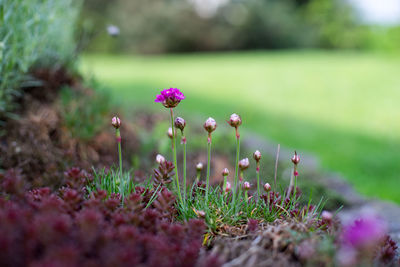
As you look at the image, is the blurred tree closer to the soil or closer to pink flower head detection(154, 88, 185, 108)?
the soil

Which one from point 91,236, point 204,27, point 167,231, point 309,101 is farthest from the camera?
point 204,27

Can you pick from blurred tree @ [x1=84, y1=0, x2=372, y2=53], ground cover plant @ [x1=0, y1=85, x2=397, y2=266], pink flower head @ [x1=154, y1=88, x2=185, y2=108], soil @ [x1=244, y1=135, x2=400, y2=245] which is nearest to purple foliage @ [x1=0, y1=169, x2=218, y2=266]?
ground cover plant @ [x1=0, y1=85, x2=397, y2=266]

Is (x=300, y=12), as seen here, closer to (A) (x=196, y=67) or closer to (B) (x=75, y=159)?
(A) (x=196, y=67)

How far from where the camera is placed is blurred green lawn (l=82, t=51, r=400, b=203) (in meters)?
4.53

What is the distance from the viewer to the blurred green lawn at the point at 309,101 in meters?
4.53

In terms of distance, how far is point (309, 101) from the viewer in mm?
8062

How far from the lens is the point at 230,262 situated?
1.40m

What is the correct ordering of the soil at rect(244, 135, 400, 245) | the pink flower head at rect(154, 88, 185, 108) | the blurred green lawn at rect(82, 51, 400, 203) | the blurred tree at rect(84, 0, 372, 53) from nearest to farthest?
the pink flower head at rect(154, 88, 185, 108), the soil at rect(244, 135, 400, 245), the blurred green lawn at rect(82, 51, 400, 203), the blurred tree at rect(84, 0, 372, 53)

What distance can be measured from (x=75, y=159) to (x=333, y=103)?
6.14 m

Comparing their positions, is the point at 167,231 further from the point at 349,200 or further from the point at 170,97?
the point at 349,200

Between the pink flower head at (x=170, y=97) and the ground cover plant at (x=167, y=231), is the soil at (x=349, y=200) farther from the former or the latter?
the pink flower head at (x=170, y=97)

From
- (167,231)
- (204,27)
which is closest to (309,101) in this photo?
(167,231)

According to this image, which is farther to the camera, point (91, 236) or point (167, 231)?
point (167, 231)

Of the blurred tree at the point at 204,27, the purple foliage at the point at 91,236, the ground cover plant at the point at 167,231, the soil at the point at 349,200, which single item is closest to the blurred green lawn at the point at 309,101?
the soil at the point at 349,200
